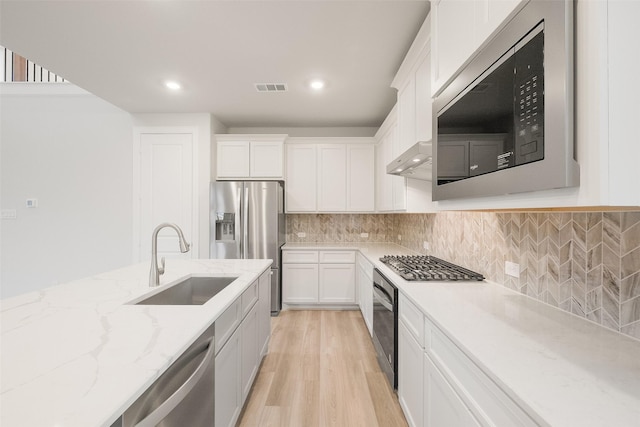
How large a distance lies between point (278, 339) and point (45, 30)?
126 inches

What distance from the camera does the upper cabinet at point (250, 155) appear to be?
3803 mm

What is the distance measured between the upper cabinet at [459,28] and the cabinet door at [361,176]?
242 cm

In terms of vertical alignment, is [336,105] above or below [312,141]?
above

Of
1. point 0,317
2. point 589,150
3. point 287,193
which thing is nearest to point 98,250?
point 287,193

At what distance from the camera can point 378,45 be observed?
2168 mm

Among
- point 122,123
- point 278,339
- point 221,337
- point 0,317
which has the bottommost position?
point 278,339

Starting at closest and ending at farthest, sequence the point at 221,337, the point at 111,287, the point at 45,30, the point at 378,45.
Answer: the point at 221,337 → the point at 111,287 → the point at 45,30 → the point at 378,45

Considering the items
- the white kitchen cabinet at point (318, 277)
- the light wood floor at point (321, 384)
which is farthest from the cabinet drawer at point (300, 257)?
the light wood floor at point (321, 384)

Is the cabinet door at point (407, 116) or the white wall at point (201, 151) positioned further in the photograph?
the white wall at point (201, 151)

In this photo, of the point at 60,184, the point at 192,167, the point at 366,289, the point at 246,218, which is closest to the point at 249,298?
the point at 366,289

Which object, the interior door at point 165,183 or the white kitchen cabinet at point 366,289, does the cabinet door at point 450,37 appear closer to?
the white kitchen cabinet at point 366,289

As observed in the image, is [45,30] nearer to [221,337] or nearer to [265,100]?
[265,100]

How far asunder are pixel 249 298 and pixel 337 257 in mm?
2005

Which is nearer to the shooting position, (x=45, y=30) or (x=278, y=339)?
(x=45, y=30)
